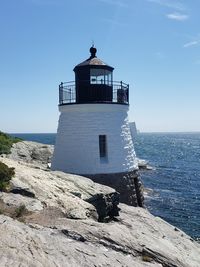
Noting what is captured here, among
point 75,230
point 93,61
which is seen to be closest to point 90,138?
point 93,61

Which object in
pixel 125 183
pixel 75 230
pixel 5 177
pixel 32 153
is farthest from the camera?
pixel 32 153

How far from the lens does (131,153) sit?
2206cm

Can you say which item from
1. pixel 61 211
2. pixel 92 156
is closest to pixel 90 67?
pixel 92 156

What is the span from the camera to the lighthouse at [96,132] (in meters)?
20.4

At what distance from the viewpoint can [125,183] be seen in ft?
68.7

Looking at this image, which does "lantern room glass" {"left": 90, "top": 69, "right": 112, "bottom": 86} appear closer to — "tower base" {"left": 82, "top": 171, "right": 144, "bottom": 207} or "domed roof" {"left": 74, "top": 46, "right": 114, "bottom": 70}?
"domed roof" {"left": 74, "top": 46, "right": 114, "bottom": 70}

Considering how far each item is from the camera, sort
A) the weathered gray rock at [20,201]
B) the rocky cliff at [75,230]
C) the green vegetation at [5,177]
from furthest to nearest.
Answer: the green vegetation at [5,177] < the weathered gray rock at [20,201] < the rocky cliff at [75,230]

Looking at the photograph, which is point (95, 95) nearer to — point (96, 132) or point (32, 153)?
point (96, 132)

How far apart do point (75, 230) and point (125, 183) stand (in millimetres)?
11409

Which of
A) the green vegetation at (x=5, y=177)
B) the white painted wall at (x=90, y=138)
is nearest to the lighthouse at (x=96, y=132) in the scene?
the white painted wall at (x=90, y=138)

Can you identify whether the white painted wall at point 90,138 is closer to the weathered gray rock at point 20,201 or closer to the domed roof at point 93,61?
the domed roof at point 93,61

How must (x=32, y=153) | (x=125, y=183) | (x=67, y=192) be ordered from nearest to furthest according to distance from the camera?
(x=67, y=192) < (x=125, y=183) < (x=32, y=153)

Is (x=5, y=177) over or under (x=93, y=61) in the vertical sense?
under

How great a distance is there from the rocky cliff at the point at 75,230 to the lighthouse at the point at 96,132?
185 inches
